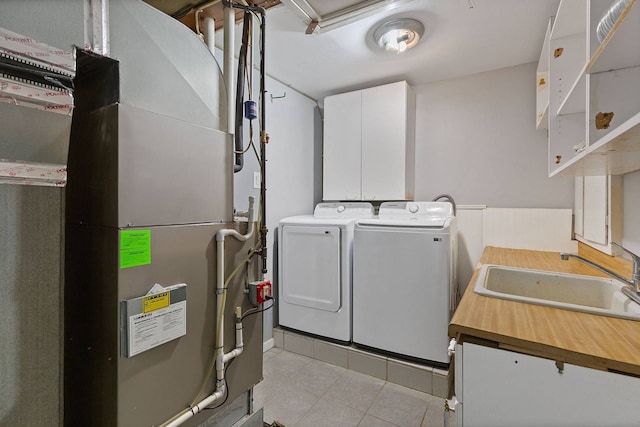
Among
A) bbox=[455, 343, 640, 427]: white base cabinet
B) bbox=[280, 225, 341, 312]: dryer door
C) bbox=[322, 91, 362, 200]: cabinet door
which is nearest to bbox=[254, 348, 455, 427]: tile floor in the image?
bbox=[280, 225, 341, 312]: dryer door

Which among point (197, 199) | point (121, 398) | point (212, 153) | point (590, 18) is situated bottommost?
point (121, 398)

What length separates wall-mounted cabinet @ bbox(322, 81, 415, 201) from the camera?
267 centimetres

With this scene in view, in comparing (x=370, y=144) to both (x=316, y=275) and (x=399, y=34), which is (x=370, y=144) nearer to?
(x=399, y=34)

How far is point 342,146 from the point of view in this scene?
2.95 m

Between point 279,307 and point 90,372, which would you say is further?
point 279,307

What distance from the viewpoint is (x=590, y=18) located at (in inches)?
39.6

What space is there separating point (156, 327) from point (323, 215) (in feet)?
6.75

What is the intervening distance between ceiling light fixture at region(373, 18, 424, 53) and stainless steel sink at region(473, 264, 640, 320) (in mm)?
1635

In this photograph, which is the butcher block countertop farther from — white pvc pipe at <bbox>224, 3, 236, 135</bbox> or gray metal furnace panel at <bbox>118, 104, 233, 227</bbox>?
white pvc pipe at <bbox>224, 3, 236, 135</bbox>

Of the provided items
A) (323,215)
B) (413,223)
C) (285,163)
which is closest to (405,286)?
(413,223)

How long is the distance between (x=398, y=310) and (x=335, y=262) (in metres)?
0.61

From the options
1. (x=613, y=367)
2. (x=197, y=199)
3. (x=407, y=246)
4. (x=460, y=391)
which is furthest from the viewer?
(x=407, y=246)

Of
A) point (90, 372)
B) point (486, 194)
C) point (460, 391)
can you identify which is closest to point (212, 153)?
point (90, 372)

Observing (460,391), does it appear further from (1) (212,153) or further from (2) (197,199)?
(1) (212,153)
